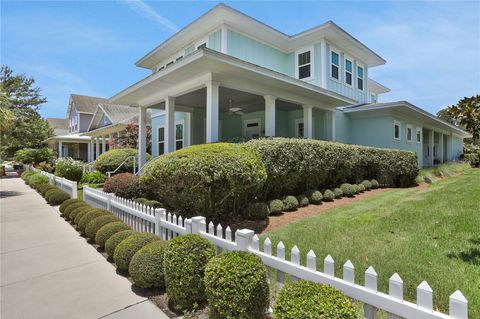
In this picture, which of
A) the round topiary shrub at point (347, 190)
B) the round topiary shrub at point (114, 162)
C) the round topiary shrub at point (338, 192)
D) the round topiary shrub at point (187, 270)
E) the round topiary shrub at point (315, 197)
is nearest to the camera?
the round topiary shrub at point (187, 270)

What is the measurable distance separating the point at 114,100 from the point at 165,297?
11.5 m

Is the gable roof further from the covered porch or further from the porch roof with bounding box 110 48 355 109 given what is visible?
the porch roof with bounding box 110 48 355 109

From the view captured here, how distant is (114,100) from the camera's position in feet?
43.4

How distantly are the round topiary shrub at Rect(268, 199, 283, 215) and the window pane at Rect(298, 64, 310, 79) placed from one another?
9825 mm

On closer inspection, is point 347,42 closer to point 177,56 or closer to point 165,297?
point 177,56

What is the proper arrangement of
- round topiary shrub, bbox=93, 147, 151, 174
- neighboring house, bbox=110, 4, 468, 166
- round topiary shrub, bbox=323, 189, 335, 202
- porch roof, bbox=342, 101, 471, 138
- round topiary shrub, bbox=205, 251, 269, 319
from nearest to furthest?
round topiary shrub, bbox=205, 251, 269, 319 < round topiary shrub, bbox=323, 189, 335, 202 < neighboring house, bbox=110, 4, 468, 166 < porch roof, bbox=342, 101, 471, 138 < round topiary shrub, bbox=93, 147, 151, 174

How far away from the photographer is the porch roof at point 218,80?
8.44 m

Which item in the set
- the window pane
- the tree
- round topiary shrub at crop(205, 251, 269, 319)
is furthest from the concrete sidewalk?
the window pane

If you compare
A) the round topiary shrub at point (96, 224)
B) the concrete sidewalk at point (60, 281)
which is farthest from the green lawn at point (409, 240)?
the round topiary shrub at point (96, 224)

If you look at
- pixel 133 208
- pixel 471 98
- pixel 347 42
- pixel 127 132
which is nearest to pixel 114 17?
pixel 133 208

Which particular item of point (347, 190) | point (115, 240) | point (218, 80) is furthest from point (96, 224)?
point (347, 190)

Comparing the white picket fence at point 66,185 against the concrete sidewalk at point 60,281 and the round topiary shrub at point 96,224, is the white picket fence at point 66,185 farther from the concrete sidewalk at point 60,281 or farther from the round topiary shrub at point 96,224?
the round topiary shrub at point 96,224

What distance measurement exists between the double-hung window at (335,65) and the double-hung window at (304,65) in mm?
1215

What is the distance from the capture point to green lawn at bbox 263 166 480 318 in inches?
143
